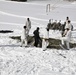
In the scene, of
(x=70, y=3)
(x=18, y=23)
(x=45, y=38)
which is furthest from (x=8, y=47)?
(x=70, y=3)

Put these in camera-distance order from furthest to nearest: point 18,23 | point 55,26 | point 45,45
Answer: point 18,23, point 55,26, point 45,45

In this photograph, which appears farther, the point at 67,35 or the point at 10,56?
the point at 67,35

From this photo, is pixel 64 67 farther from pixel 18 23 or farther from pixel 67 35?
pixel 18 23

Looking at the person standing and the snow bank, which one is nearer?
the snow bank

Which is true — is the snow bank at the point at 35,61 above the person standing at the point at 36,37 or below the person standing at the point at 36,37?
below

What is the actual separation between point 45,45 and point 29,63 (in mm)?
2582

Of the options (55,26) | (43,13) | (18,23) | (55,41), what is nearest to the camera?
(55,41)

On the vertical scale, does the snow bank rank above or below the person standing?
below

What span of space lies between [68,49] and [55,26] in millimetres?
6056

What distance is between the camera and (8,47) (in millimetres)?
17547

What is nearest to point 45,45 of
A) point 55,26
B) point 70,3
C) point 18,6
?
point 55,26

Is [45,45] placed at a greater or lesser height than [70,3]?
lesser

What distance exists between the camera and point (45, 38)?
1752cm

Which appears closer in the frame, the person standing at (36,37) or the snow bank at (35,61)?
the snow bank at (35,61)
